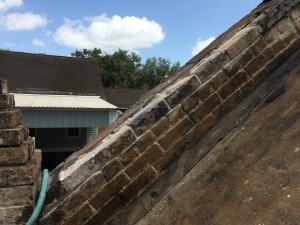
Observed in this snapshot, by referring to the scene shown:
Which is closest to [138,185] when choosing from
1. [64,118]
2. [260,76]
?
[260,76]

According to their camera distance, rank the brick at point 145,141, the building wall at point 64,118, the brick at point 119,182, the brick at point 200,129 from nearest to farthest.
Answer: the brick at point 119,182
the brick at point 145,141
the brick at point 200,129
the building wall at point 64,118

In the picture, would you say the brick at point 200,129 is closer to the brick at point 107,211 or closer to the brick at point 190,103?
the brick at point 190,103

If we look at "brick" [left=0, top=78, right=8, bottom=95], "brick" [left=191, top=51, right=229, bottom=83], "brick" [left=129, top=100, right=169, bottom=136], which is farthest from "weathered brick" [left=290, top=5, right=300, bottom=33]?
"brick" [left=0, top=78, right=8, bottom=95]

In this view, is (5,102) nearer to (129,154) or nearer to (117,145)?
(117,145)

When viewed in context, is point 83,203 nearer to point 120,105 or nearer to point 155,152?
point 155,152

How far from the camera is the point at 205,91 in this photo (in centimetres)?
297

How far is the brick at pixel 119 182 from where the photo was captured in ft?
8.53

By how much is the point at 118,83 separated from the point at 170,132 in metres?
53.5

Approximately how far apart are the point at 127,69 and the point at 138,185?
55428mm

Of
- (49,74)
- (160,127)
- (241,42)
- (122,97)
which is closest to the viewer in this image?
(160,127)

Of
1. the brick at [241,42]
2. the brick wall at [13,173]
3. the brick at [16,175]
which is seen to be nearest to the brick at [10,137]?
the brick wall at [13,173]

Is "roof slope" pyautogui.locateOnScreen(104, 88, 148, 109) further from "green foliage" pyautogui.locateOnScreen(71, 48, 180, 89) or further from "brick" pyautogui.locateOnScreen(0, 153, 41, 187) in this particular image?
"brick" pyautogui.locateOnScreen(0, 153, 41, 187)

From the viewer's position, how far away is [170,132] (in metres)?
2.81

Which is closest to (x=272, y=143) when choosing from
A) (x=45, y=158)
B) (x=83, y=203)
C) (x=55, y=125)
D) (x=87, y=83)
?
(x=83, y=203)
